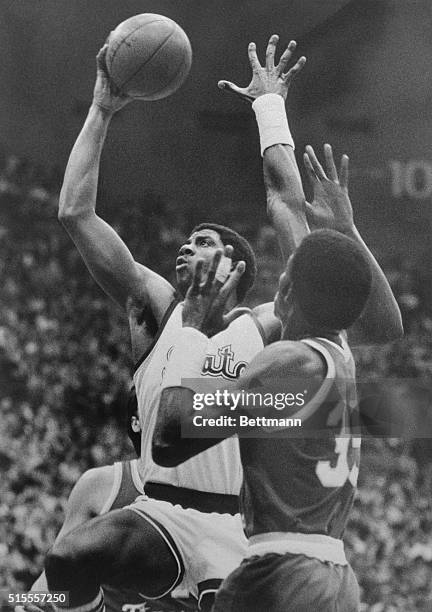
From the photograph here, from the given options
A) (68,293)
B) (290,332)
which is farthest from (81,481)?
(290,332)

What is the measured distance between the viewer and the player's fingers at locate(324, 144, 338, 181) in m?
3.62

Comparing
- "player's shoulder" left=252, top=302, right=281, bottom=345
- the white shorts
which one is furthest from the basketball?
the white shorts

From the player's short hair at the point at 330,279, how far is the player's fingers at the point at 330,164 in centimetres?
28

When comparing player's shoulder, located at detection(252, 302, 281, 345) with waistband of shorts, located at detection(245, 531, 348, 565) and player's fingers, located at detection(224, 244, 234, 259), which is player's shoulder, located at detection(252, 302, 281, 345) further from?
waistband of shorts, located at detection(245, 531, 348, 565)

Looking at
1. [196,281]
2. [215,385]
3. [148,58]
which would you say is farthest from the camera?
[148,58]

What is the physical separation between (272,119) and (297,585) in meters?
1.70

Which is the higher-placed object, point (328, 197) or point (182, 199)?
point (182, 199)

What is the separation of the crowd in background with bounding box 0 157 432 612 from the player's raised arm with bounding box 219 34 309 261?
0.44 ft

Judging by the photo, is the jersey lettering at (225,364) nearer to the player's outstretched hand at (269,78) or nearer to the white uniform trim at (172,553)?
the white uniform trim at (172,553)

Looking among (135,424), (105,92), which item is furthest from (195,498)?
(105,92)

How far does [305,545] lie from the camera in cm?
297

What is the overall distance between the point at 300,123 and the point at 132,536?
1677 millimetres

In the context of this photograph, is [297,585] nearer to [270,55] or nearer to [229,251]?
[229,251]

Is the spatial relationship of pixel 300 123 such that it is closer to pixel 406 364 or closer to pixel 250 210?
pixel 250 210
